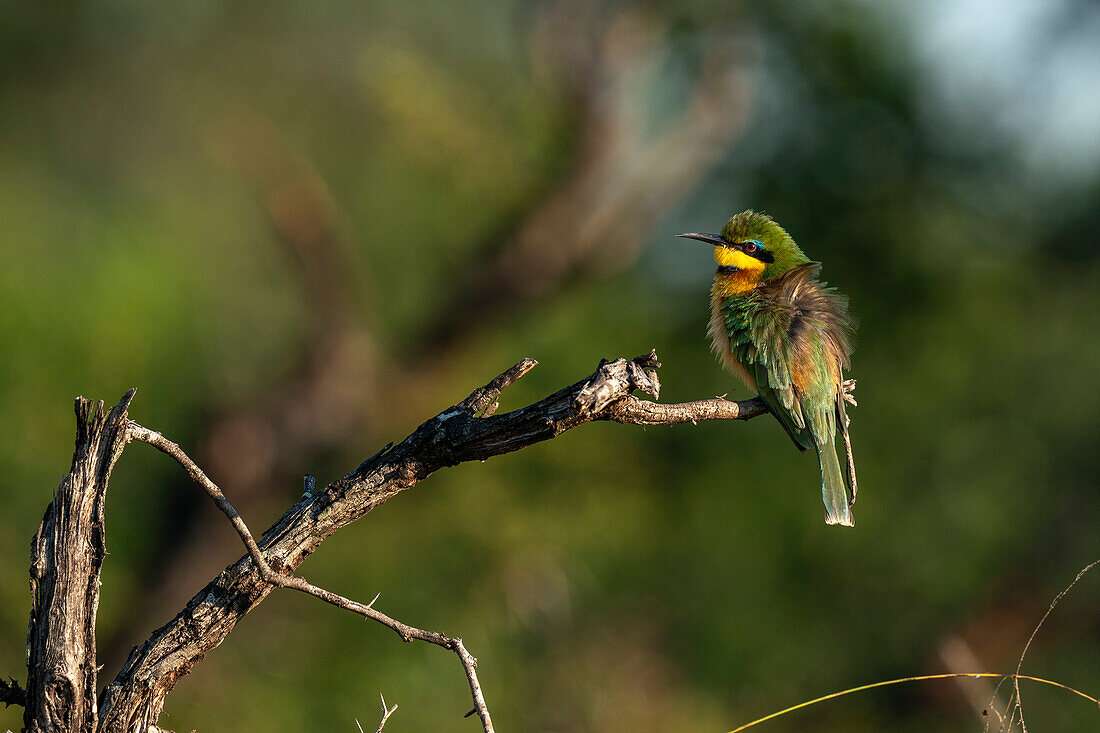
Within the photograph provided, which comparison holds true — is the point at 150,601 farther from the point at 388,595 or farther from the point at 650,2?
the point at 650,2

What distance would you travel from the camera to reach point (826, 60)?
6250 millimetres

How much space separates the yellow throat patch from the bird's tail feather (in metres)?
0.34

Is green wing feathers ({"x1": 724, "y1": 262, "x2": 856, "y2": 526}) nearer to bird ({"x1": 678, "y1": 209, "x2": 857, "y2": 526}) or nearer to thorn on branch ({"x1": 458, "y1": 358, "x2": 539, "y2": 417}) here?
bird ({"x1": 678, "y1": 209, "x2": 857, "y2": 526})

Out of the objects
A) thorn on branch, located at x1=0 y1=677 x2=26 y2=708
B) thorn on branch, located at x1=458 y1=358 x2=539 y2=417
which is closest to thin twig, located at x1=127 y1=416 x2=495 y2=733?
thorn on branch, located at x1=458 y1=358 x2=539 y2=417

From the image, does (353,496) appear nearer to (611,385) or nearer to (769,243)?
(611,385)

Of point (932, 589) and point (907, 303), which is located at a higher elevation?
point (907, 303)

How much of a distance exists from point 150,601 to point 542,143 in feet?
10.9

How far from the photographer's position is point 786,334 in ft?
5.73

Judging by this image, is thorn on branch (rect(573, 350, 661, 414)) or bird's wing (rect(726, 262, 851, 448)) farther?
bird's wing (rect(726, 262, 851, 448))

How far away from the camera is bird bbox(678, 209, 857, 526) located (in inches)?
66.6

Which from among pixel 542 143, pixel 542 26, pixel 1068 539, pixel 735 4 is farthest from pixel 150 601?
pixel 1068 539

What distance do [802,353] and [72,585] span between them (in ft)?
4.01

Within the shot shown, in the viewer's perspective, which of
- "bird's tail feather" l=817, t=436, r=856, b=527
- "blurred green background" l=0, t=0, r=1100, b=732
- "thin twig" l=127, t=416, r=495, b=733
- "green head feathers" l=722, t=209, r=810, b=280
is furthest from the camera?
"blurred green background" l=0, t=0, r=1100, b=732

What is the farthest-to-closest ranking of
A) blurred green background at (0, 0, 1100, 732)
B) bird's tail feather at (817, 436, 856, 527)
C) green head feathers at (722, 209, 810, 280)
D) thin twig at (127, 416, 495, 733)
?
1. blurred green background at (0, 0, 1100, 732)
2. green head feathers at (722, 209, 810, 280)
3. bird's tail feather at (817, 436, 856, 527)
4. thin twig at (127, 416, 495, 733)
